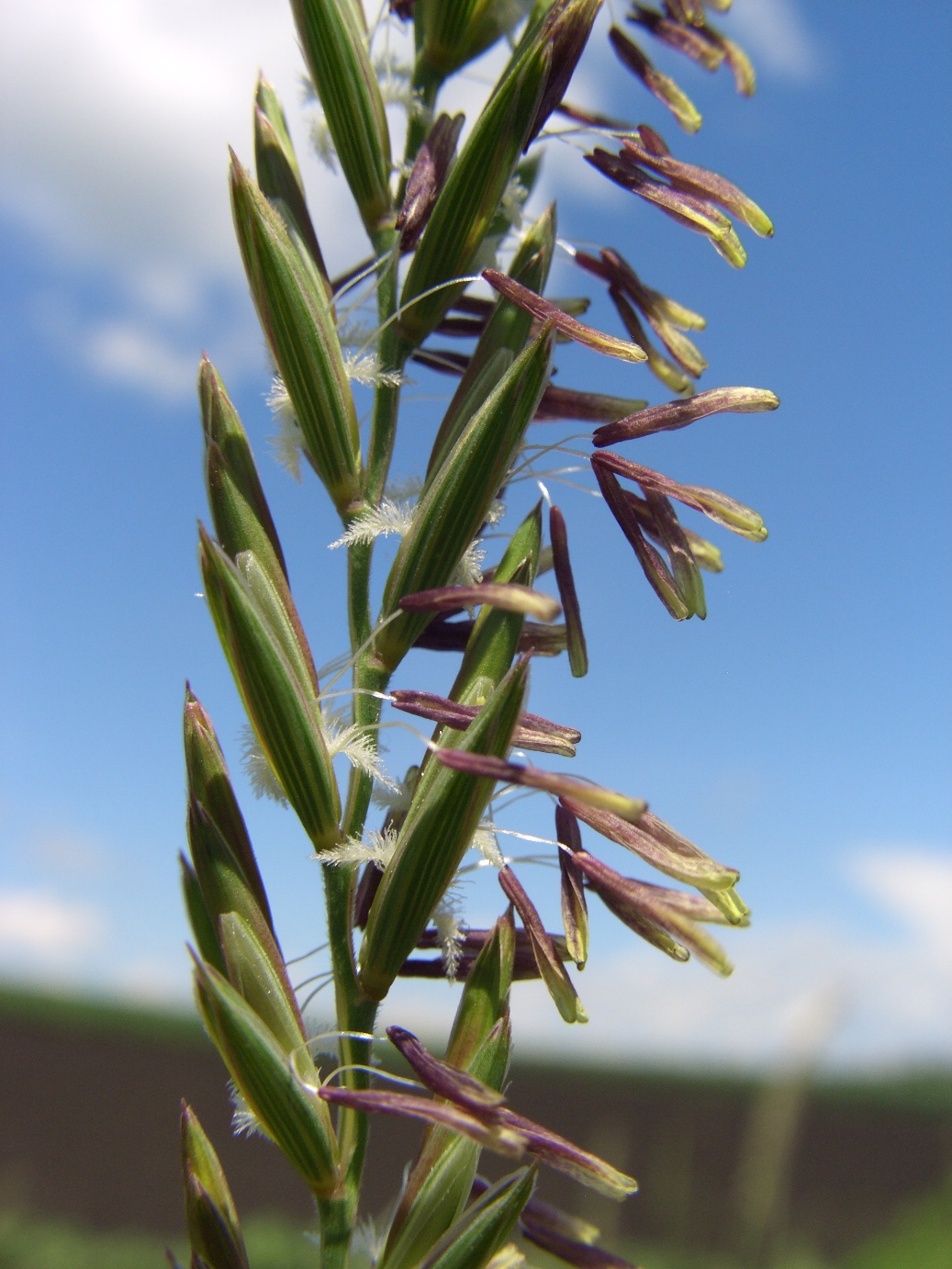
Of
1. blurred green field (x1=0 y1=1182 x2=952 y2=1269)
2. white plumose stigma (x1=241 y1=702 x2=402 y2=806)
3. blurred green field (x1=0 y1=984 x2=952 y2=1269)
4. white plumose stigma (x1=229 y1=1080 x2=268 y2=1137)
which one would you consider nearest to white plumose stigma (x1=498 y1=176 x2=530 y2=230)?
white plumose stigma (x1=241 y1=702 x2=402 y2=806)

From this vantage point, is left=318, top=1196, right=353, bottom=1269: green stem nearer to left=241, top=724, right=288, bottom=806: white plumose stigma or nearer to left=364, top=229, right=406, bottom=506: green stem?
left=241, top=724, right=288, bottom=806: white plumose stigma

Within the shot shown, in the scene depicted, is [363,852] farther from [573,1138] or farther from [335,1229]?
[573,1138]

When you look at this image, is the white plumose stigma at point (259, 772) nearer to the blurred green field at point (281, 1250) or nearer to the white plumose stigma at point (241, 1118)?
the white plumose stigma at point (241, 1118)

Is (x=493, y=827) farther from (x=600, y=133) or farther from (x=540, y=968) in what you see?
(x=600, y=133)

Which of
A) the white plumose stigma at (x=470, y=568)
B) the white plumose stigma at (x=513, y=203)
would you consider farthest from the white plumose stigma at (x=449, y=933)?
the white plumose stigma at (x=513, y=203)

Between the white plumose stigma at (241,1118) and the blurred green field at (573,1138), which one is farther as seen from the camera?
the blurred green field at (573,1138)

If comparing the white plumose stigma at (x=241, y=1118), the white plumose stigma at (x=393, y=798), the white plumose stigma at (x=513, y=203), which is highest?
the white plumose stigma at (x=513, y=203)
